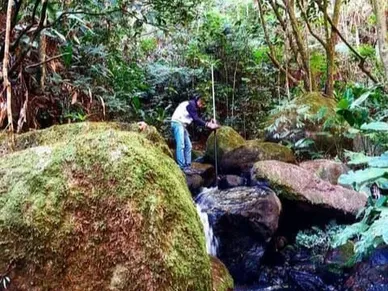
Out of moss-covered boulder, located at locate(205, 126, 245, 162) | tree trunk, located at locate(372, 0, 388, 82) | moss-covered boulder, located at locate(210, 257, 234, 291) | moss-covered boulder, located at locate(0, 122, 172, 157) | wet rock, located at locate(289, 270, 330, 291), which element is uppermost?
tree trunk, located at locate(372, 0, 388, 82)

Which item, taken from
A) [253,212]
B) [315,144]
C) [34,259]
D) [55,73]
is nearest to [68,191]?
[34,259]

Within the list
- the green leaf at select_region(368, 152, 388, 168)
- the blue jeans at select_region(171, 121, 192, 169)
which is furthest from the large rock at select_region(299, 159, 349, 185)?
the green leaf at select_region(368, 152, 388, 168)

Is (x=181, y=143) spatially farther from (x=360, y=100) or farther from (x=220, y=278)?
(x=360, y=100)

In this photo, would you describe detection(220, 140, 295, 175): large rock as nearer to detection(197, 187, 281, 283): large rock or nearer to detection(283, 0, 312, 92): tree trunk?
detection(197, 187, 281, 283): large rock

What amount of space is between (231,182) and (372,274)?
298 cm

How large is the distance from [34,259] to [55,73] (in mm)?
4165

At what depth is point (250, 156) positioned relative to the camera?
7.96 metres

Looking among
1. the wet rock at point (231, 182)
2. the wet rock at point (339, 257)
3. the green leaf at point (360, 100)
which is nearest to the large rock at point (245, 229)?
the wet rock at point (339, 257)

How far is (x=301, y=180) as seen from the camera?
19.7ft

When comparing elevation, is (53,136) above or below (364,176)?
above

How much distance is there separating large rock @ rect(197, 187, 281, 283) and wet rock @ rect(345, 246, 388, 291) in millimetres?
1066

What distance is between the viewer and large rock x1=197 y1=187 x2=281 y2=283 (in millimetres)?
5320

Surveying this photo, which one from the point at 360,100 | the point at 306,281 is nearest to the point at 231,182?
the point at 306,281

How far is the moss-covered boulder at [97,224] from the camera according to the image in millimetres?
2045
